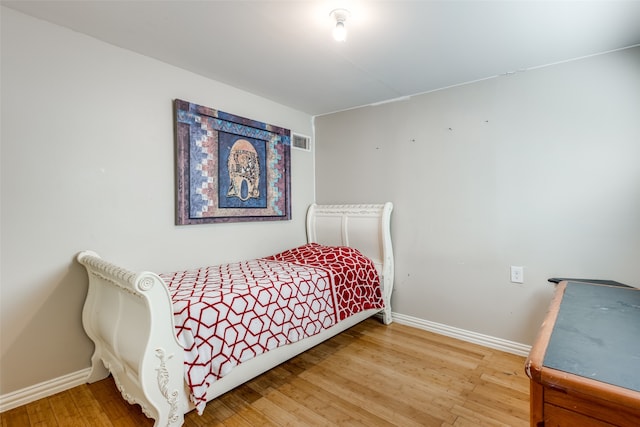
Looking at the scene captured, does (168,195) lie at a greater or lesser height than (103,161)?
lesser

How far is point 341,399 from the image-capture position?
1777 mm

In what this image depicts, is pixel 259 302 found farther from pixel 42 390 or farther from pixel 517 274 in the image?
pixel 517 274

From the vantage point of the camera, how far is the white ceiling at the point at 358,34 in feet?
5.30

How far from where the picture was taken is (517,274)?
7.66 ft

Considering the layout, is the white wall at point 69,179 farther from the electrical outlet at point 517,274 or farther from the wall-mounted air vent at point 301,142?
the electrical outlet at point 517,274

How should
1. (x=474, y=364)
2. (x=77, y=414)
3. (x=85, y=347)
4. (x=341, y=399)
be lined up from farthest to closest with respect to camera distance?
(x=474, y=364), (x=85, y=347), (x=341, y=399), (x=77, y=414)

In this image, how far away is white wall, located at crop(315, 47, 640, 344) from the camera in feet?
6.55

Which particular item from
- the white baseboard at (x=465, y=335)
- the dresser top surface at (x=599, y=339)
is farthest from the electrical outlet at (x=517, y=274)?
the dresser top surface at (x=599, y=339)

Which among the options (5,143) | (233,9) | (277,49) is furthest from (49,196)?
(277,49)

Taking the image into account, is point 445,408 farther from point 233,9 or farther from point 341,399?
point 233,9

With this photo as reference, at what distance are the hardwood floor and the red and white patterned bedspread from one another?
0.28 meters

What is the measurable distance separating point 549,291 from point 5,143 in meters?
3.57

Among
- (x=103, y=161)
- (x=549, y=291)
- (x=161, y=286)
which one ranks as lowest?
(x=549, y=291)

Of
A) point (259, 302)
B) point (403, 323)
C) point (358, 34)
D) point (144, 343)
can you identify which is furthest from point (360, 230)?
point (144, 343)
